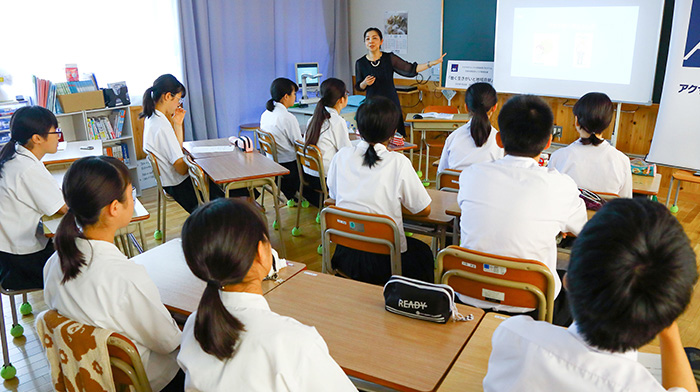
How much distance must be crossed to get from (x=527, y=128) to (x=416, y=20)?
16.8ft

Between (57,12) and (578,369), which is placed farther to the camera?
(57,12)

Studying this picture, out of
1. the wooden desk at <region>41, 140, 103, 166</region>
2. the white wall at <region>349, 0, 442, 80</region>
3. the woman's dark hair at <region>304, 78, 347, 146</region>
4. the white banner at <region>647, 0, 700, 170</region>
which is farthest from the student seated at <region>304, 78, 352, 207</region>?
the white wall at <region>349, 0, 442, 80</region>

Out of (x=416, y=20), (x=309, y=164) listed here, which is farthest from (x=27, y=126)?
(x=416, y=20)

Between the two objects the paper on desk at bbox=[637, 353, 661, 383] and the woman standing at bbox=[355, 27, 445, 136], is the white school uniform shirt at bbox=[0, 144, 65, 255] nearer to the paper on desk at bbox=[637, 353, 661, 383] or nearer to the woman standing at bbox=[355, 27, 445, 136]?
the paper on desk at bbox=[637, 353, 661, 383]

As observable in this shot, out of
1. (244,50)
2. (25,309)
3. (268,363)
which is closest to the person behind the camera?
(268,363)

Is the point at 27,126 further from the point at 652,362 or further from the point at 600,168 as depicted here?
the point at 600,168

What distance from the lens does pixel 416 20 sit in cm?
664

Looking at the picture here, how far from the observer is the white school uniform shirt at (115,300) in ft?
4.80

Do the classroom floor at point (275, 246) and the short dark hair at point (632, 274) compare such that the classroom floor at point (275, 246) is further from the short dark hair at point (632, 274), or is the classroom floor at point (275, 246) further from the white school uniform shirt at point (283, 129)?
the white school uniform shirt at point (283, 129)

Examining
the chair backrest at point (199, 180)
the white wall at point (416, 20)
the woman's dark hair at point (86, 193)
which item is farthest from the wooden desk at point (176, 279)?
the white wall at point (416, 20)

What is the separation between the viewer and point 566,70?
5242 millimetres

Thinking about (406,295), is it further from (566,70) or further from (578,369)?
(566,70)

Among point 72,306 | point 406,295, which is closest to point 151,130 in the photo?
point 72,306

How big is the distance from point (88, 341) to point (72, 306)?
191 millimetres
